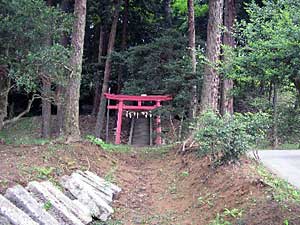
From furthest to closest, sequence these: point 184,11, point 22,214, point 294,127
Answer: point 184,11 < point 294,127 < point 22,214

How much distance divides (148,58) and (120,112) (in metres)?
2.53

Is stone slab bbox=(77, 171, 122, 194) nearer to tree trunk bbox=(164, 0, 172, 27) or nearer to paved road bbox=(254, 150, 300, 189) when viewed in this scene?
paved road bbox=(254, 150, 300, 189)

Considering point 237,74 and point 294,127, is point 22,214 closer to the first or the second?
point 237,74

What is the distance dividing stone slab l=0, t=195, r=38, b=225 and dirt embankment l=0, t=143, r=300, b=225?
0.63 m

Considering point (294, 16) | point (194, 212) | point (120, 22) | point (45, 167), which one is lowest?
point (194, 212)

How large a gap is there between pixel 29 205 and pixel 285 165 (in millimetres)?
5062

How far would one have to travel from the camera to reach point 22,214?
429 centimetres

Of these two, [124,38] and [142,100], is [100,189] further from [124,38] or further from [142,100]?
[124,38]

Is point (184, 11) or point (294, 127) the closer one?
point (294, 127)

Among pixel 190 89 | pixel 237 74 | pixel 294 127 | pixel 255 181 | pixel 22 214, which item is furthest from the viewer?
pixel 190 89

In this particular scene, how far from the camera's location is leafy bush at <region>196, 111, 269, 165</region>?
22.1 ft

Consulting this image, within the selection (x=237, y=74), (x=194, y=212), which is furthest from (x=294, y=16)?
(x=194, y=212)

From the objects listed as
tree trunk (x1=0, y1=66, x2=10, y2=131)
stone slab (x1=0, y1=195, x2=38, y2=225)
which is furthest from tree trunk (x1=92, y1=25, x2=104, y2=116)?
stone slab (x1=0, y1=195, x2=38, y2=225)

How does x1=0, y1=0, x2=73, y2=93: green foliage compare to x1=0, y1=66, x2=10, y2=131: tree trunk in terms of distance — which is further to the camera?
x1=0, y1=66, x2=10, y2=131: tree trunk
